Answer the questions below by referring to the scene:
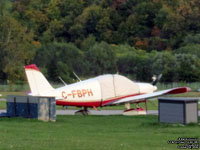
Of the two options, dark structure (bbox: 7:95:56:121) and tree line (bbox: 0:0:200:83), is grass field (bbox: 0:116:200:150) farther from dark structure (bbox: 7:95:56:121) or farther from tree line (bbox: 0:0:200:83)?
tree line (bbox: 0:0:200:83)

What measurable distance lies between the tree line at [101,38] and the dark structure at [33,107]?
40372 millimetres

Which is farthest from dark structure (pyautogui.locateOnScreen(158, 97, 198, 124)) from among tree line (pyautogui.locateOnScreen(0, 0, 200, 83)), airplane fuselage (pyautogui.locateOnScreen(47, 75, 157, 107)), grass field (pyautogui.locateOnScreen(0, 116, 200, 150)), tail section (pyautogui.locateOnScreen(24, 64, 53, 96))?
tree line (pyautogui.locateOnScreen(0, 0, 200, 83))

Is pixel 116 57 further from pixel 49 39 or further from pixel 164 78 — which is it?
pixel 49 39

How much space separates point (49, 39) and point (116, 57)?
27.1m

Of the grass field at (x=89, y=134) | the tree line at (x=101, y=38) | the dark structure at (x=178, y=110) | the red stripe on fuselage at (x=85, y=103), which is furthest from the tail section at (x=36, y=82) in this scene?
the tree line at (x=101, y=38)

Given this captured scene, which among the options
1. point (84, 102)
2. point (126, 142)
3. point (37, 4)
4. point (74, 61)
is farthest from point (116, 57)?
point (126, 142)

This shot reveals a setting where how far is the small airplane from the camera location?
2530 cm

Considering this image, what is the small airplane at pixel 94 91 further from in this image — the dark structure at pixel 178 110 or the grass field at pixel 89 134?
the dark structure at pixel 178 110

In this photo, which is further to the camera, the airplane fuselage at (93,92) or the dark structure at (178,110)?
the airplane fuselage at (93,92)

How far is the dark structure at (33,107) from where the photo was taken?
21891mm

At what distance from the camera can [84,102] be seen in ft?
85.9

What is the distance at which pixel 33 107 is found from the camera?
875 inches

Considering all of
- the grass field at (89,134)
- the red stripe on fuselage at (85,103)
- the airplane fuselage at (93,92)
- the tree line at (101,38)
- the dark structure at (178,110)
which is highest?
the tree line at (101,38)

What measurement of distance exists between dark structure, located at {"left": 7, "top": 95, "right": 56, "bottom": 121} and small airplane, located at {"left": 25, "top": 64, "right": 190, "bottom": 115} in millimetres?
2121
